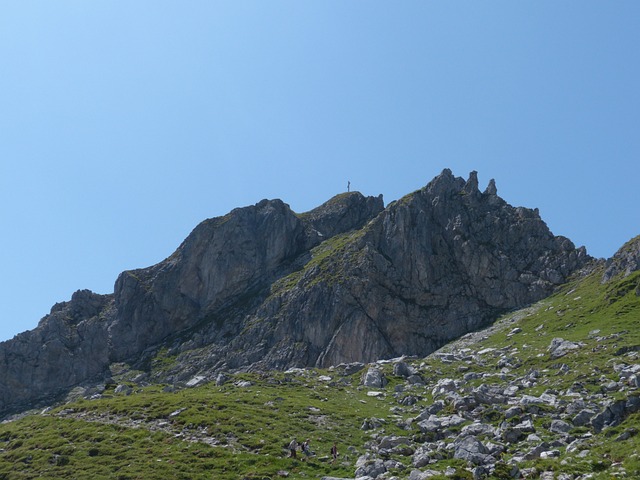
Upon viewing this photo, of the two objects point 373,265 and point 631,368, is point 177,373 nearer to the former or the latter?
point 373,265

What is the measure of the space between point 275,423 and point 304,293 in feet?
262

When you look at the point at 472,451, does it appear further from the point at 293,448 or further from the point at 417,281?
the point at 417,281

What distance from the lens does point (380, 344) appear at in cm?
12719

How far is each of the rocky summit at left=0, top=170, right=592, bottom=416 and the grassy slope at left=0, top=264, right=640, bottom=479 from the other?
3403cm

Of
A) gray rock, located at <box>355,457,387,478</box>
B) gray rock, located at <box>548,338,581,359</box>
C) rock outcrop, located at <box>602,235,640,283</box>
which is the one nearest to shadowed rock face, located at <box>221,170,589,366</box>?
rock outcrop, located at <box>602,235,640,283</box>

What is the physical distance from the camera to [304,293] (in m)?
140

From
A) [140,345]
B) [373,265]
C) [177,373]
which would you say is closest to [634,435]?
[373,265]

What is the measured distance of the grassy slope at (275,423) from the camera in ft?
154

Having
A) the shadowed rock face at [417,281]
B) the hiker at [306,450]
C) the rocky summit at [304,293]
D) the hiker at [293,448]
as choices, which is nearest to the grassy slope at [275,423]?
the hiker at [293,448]

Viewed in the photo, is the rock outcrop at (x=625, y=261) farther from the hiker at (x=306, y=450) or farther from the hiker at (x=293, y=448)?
the hiker at (x=293, y=448)

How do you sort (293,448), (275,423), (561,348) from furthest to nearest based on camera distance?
1. (561,348)
2. (275,423)
3. (293,448)

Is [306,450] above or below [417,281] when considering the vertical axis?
below

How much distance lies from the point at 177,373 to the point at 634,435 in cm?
10914

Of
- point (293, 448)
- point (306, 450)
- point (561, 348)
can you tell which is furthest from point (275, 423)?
point (561, 348)
